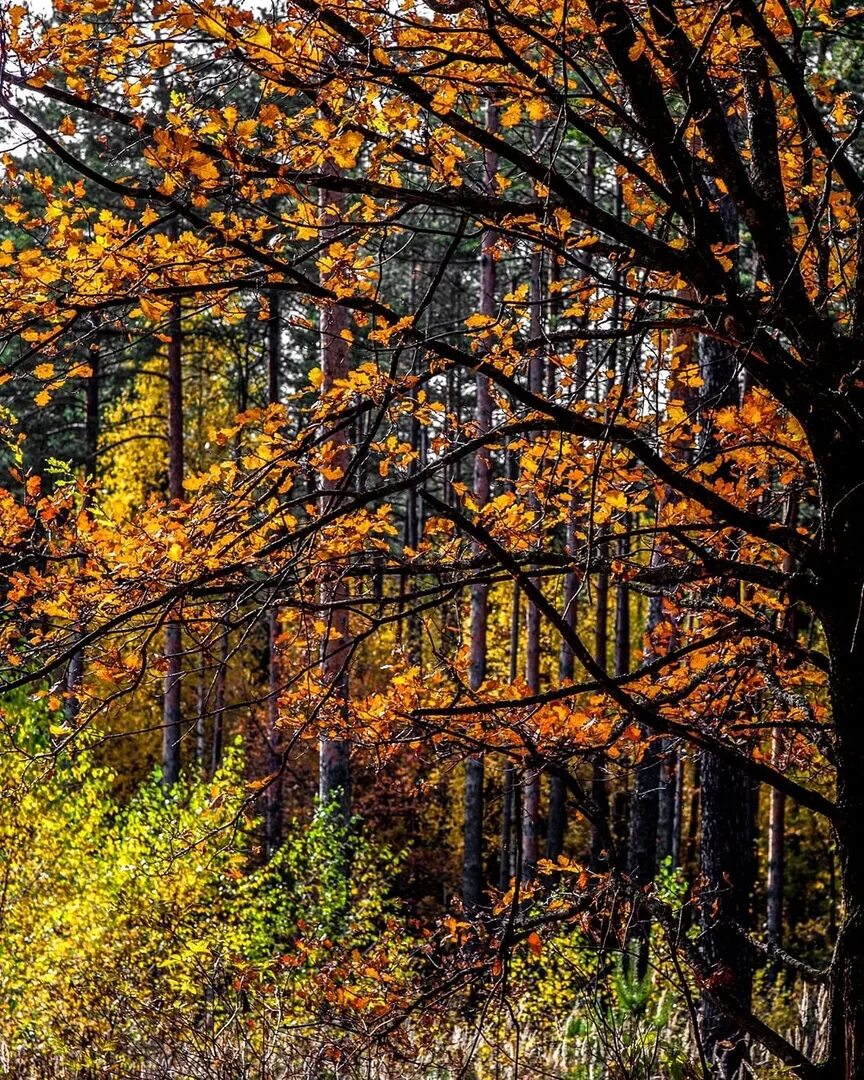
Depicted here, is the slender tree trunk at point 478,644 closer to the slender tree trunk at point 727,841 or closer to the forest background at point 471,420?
the slender tree trunk at point 727,841

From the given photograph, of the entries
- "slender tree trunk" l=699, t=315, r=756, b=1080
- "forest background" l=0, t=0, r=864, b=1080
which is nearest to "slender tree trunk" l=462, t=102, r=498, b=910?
"slender tree trunk" l=699, t=315, r=756, b=1080

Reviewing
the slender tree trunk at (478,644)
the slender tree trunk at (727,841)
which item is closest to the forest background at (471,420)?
the slender tree trunk at (727,841)

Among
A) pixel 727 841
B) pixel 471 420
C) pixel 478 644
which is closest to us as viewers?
pixel 471 420

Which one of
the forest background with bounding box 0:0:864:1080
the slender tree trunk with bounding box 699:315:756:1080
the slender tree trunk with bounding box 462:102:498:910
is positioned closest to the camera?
the forest background with bounding box 0:0:864:1080

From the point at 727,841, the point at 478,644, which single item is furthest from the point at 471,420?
the point at 478,644

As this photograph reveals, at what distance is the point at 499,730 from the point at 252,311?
1530 millimetres

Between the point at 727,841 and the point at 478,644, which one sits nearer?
the point at 727,841

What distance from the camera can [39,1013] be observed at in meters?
8.55

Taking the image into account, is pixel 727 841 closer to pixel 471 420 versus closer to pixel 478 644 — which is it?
pixel 471 420

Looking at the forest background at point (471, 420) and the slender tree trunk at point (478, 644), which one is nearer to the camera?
the forest background at point (471, 420)

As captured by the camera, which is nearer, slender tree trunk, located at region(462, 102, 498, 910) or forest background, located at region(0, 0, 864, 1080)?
forest background, located at region(0, 0, 864, 1080)

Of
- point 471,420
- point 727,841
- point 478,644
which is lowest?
point 727,841

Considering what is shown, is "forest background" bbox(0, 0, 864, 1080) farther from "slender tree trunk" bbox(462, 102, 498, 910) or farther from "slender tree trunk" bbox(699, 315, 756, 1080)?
"slender tree trunk" bbox(462, 102, 498, 910)

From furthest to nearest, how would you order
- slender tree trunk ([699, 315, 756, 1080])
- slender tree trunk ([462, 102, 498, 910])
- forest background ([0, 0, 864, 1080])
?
slender tree trunk ([462, 102, 498, 910]) → slender tree trunk ([699, 315, 756, 1080]) → forest background ([0, 0, 864, 1080])
